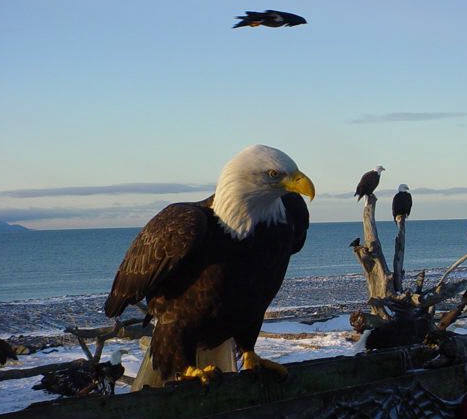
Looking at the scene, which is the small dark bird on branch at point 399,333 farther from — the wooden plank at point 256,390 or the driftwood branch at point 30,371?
the wooden plank at point 256,390

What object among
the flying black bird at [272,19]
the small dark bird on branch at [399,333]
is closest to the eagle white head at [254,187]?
the flying black bird at [272,19]

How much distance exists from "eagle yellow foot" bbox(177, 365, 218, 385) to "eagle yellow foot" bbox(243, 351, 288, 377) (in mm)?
199

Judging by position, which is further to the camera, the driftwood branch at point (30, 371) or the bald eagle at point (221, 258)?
the driftwood branch at point (30, 371)

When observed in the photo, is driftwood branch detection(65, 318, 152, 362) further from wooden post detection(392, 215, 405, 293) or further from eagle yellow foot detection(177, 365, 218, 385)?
wooden post detection(392, 215, 405, 293)

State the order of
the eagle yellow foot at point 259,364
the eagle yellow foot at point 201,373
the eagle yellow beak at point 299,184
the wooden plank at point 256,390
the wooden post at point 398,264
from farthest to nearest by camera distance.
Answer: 1. the wooden post at point 398,264
2. the eagle yellow beak at point 299,184
3. the eagle yellow foot at point 259,364
4. the eagle yellow foot at point 201,373
5. the wooden plank at point 256,390

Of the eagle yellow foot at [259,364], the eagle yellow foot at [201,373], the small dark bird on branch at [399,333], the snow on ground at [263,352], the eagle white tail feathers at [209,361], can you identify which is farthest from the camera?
the snow on ground at [263,352]

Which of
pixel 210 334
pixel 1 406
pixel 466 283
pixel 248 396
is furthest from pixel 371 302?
pixel 248 396

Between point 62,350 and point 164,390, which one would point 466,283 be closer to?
point 62,350

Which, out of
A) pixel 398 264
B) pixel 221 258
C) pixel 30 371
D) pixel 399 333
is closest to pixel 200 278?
pixel 221 258

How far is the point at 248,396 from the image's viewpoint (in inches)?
117

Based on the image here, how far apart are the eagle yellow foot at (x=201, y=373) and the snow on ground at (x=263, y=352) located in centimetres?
366

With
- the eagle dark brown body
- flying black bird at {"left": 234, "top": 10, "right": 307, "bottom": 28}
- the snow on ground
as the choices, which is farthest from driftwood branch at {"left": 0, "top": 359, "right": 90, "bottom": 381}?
flying black bird at {"left": 234, "top": 10, "right": 307, "bottom": 28}

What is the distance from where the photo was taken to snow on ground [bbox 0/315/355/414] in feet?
23.4

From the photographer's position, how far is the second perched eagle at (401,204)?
1052cm
